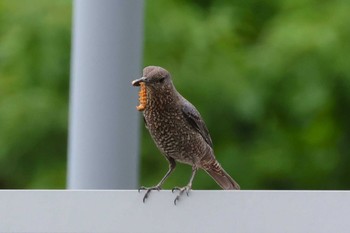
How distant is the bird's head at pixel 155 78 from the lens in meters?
3.93

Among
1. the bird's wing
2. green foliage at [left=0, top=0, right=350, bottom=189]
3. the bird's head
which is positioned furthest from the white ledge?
green foliage at [left=0, top=0, right=350, bottom=189]

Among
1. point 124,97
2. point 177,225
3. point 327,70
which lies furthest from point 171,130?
point 327,70

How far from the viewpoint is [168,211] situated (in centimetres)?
308

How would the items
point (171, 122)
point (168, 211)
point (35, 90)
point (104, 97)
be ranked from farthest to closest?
point (35, 90) → point (171, 122) → point (104, 97) → point (168, 211)

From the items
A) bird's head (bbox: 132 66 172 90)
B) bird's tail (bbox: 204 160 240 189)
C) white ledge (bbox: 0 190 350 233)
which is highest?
bird's head (bbox: 132 66 172 90)

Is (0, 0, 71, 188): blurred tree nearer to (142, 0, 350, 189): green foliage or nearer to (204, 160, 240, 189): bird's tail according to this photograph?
(142, 0, 350, 189): green foliage

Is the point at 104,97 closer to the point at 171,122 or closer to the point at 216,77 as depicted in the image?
the point at 171,122

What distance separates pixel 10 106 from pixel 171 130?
1.48 meters

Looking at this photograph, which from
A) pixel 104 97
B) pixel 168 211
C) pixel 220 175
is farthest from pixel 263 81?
pixel 168 211

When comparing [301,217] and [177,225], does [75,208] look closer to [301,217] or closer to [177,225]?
[177,225]

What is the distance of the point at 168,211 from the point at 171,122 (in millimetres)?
1160

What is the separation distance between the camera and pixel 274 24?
18.2 ft

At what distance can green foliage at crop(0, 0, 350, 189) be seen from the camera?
211 inches

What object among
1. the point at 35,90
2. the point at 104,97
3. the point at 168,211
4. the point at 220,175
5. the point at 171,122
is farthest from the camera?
the point at 35,90
